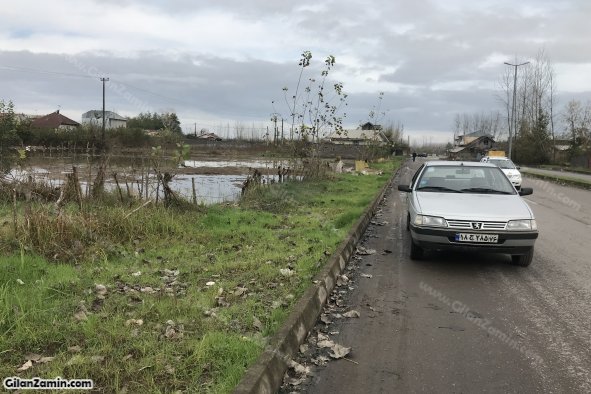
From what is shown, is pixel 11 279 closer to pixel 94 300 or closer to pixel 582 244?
pixel 94 300

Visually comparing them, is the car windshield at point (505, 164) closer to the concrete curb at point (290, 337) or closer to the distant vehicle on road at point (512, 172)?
the distant vehicle on road at point (512, 172)

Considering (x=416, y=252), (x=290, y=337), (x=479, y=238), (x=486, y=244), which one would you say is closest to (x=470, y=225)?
(x=479, y=238)

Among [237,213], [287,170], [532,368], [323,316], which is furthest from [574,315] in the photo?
[287,170]

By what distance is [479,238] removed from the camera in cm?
674

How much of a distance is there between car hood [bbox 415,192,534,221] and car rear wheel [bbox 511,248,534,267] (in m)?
0.63

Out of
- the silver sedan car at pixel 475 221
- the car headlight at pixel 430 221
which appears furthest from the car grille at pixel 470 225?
the car headlight at pixel 430 221

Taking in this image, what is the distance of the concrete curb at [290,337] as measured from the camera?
3396mm

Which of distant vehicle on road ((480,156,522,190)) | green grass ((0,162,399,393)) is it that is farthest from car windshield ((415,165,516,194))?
distant vehicle on road ((480,156,522,190))

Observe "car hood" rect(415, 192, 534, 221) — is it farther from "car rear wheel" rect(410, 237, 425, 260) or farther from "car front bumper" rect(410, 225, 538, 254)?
"car rear wheel" rect(410, 237, 425, 260)

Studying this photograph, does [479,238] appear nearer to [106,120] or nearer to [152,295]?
[152,295]

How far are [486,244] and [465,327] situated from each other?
2113mm

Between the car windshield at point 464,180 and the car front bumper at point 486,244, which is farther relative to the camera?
the car windshield at point 464,180

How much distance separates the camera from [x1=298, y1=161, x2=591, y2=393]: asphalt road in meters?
3.82

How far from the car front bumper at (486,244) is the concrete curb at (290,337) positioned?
136 centimetres
